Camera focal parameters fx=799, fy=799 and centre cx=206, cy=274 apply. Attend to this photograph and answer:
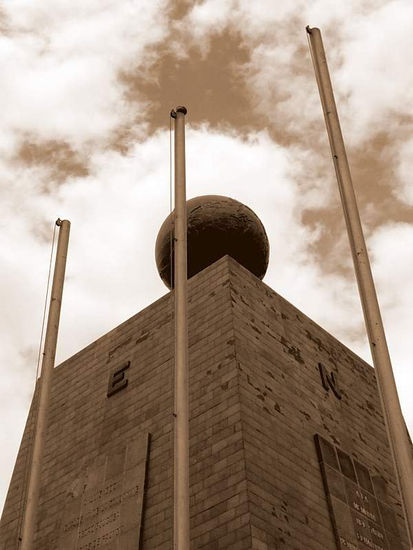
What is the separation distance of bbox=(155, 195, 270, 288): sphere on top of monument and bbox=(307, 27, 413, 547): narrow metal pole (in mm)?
6344

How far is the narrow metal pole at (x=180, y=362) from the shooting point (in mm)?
9422

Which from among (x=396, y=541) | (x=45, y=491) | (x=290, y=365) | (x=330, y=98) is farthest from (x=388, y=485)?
(x=330, y=98)

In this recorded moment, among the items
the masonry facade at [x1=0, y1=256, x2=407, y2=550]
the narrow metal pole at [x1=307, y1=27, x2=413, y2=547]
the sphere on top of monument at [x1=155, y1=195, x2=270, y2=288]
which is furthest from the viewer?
the sphere on top of monument at [x1=155, y1=195, x2=270, y2=288]

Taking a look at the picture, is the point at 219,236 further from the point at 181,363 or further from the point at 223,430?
the point at 181,363

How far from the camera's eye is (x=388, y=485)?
15.8 m

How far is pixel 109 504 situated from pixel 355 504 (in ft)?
14.4

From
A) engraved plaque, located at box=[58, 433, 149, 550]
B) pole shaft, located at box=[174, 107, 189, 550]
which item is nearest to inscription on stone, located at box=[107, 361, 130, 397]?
engraved plaque, located at box=[58, 433, 149, 550]

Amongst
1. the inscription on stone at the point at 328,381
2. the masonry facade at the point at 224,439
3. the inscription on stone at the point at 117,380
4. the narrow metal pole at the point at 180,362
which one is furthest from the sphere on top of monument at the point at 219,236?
the narrow metal pole at the point at 180,362

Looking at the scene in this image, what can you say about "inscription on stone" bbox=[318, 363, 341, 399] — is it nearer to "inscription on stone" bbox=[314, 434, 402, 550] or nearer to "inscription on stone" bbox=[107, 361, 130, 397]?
"inscription on stone" bbox=[314, 434, 402, 550]

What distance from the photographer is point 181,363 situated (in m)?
10.8

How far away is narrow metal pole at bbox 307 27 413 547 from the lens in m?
8.17

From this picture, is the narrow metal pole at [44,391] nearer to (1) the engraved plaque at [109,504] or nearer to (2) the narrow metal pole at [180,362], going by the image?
(1) the engraved plaque at [109,504]

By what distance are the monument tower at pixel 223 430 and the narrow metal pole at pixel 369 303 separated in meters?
3.97

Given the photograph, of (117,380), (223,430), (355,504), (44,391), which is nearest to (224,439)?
(223,430)
